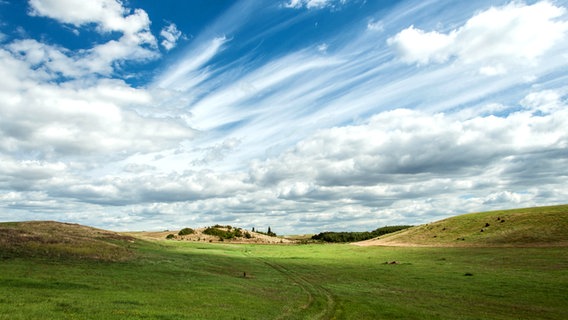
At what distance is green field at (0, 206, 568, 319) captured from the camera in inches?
1115

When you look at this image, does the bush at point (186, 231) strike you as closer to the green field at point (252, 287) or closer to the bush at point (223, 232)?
the bush at point (223, 232)

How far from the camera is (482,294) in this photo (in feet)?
130

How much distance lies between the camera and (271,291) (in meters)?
40.7

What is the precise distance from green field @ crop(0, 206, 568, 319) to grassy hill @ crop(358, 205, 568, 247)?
20293 mm

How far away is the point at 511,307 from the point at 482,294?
617 cm

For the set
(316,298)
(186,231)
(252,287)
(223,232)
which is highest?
(186,231)

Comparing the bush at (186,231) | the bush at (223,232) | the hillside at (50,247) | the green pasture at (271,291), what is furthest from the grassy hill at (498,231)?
the hillside at (50,247)

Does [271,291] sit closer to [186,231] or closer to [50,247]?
[50,247]

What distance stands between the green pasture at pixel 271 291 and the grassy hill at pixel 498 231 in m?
29.8

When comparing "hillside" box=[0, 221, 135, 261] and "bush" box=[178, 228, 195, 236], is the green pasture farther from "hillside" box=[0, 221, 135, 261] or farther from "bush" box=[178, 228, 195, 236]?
"bush" box=[178, 228, 195, 236]

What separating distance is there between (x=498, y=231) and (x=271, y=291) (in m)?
83.6

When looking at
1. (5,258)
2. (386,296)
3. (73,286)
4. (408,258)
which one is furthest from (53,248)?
(408,258)

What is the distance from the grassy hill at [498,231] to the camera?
87625mm

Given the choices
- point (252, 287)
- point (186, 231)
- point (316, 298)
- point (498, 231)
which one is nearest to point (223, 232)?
point (186, 231)
